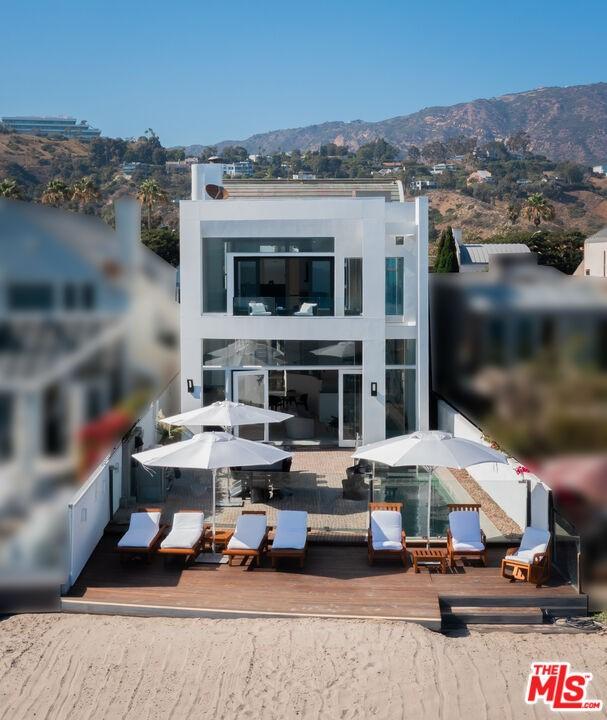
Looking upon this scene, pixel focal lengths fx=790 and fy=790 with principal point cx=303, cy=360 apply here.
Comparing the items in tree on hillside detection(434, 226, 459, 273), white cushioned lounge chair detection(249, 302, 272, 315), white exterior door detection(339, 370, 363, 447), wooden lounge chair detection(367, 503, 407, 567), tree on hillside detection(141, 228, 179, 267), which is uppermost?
tree on hillside detection(141, 228, 179, 267)

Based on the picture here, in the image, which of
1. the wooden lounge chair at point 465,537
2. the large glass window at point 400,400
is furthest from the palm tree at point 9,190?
the wooden lounge chair at point 465,537

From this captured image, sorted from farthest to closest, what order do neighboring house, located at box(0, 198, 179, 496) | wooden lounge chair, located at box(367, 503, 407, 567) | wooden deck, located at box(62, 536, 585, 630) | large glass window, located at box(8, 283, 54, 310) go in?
wooden lounge chair, located at box(367, 503, 407, 567)
wooden deck, located at box(62, 536, 585, 630)
large glass window, located at box(8, 283, 54, 310)
neighboring house, located at box(0, 198, 179, 496)

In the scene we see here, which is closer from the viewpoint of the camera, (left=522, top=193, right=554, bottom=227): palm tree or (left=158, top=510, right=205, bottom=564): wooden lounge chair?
(left=158, top=510, right=205, bottom=564): wooden lounge chair

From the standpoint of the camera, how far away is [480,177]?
414ft

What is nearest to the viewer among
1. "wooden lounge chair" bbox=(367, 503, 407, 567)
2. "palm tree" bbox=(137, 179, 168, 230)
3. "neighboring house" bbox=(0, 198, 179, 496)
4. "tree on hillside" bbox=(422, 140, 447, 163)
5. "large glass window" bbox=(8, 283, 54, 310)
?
"neighboring house" bbox=(0, 198, 179, 496)

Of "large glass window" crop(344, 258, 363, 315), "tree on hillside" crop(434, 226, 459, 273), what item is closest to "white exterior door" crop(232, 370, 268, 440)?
"large glass window" crop(344, 258, 363, 315)

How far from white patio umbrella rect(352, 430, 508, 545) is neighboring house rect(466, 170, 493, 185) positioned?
112 meters

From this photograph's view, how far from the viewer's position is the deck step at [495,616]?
9.04 m

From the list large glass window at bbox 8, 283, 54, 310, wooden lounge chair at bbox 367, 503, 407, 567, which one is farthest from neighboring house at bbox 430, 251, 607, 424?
large glass window at bbox 8, 283, 54, 310

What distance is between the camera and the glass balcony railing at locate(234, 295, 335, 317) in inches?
667

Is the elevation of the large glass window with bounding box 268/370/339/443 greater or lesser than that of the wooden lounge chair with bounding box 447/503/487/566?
greater

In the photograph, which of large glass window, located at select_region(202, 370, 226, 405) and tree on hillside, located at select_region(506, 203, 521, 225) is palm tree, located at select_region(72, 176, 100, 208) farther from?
large glass window, located at select_region(202, 370, 226, 405)

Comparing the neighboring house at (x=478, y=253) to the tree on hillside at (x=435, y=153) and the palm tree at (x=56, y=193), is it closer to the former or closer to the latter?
the palm tree at (x=56, y=193)

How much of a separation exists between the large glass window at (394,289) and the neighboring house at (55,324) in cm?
1151
